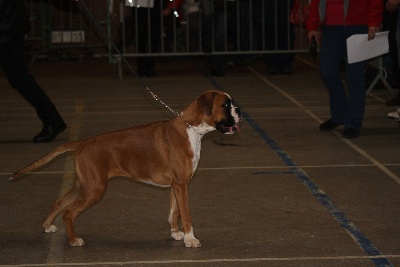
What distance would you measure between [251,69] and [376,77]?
4.34 m

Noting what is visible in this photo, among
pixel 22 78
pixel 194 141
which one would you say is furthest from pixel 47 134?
pixel 194 141

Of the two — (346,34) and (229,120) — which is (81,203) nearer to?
(229,120)

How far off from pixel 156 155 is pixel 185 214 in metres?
0.45

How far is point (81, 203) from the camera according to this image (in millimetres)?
6602

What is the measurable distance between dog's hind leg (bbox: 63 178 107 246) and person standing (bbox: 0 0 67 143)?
13.7ft

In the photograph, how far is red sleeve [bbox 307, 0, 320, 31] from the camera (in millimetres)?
10961

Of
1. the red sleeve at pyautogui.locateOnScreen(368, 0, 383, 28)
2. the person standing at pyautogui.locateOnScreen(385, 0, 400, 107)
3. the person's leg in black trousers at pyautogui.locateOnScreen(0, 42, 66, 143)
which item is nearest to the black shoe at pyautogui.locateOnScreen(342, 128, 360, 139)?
the person standing at pyautogui.locateOnScreen(385, 0, 400, 107)

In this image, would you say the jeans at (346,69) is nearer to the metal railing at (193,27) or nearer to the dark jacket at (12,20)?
the dark jacket at (12,20)

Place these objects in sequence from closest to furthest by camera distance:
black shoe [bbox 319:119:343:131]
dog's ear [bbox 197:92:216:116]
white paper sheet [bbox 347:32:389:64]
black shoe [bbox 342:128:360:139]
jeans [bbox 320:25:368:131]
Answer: dog's ear [bbox 197:92:216:116] → white paper sheet [bbox 347:32:389:64] → jeans [bbox 320:25:368:131] → black shoe [bbox 342:128:360:139] → black shoe [bbox 319:119:343:131]

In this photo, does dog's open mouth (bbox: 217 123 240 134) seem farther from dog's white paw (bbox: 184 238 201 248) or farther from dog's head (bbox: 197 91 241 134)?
dog's white paw (bbox: 184 238 201 248)

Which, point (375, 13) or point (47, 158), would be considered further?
point (375, 13)

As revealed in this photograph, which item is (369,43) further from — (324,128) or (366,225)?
(366,225)

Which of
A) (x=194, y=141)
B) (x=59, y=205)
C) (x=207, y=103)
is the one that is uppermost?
(x=207, y=103)

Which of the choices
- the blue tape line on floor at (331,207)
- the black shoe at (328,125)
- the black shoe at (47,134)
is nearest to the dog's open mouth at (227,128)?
the blue tape line on floor at (331,207)
